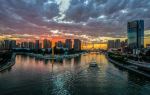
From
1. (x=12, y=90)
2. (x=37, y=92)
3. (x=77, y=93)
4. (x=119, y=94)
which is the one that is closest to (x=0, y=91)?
(x=12, y=90)

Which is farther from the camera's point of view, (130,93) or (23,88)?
(23,88)

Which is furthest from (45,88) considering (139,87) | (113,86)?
(139,87)

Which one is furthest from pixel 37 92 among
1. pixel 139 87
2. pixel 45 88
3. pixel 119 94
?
pixel 139 87

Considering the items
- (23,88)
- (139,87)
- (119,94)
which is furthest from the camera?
(139,87)

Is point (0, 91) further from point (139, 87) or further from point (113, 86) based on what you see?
point (139, 87)

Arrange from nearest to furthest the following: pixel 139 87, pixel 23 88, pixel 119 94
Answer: pixel 119 94
pixel 23 88
pixel 139 87

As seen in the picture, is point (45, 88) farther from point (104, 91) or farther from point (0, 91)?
point (104, 91)

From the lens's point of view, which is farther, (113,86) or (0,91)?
(113,86)

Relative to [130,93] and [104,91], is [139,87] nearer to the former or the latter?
[130,93]
